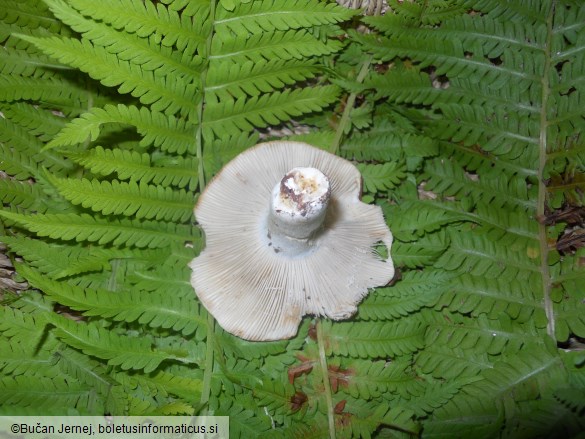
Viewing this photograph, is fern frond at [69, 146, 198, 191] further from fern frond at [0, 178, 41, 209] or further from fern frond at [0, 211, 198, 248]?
fern frond at [0, 178, 41, 209]

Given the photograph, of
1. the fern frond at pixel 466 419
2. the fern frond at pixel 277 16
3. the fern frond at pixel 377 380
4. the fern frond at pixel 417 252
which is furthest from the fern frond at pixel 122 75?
→ the fern frond at pixel 466 419

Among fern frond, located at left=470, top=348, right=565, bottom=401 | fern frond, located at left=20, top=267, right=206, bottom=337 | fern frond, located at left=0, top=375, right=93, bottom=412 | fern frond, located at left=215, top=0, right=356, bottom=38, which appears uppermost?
fern frond, located at left=215, top=0, right=356, bottom=38

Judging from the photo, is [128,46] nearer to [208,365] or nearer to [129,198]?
[129,198]

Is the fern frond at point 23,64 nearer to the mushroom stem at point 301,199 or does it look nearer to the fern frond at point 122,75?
the fern frond at point 122,75

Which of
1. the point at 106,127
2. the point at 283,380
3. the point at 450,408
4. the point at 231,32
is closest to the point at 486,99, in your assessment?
the point at 231,32

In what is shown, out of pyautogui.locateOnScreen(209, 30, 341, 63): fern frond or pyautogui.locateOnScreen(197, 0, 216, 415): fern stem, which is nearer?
pyautogui.locateOnScreen(197, 0, 216, 415): fern stem

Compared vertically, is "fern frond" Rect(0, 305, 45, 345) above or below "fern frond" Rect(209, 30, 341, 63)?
below

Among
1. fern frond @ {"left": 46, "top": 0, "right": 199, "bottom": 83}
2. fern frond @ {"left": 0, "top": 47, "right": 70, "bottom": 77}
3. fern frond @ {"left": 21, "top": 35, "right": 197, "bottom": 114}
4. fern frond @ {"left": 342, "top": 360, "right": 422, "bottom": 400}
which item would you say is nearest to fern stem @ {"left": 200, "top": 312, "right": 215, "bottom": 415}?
fern frond @ {"left": 342, "top": 360, "right": 422, "bottom": 400}
